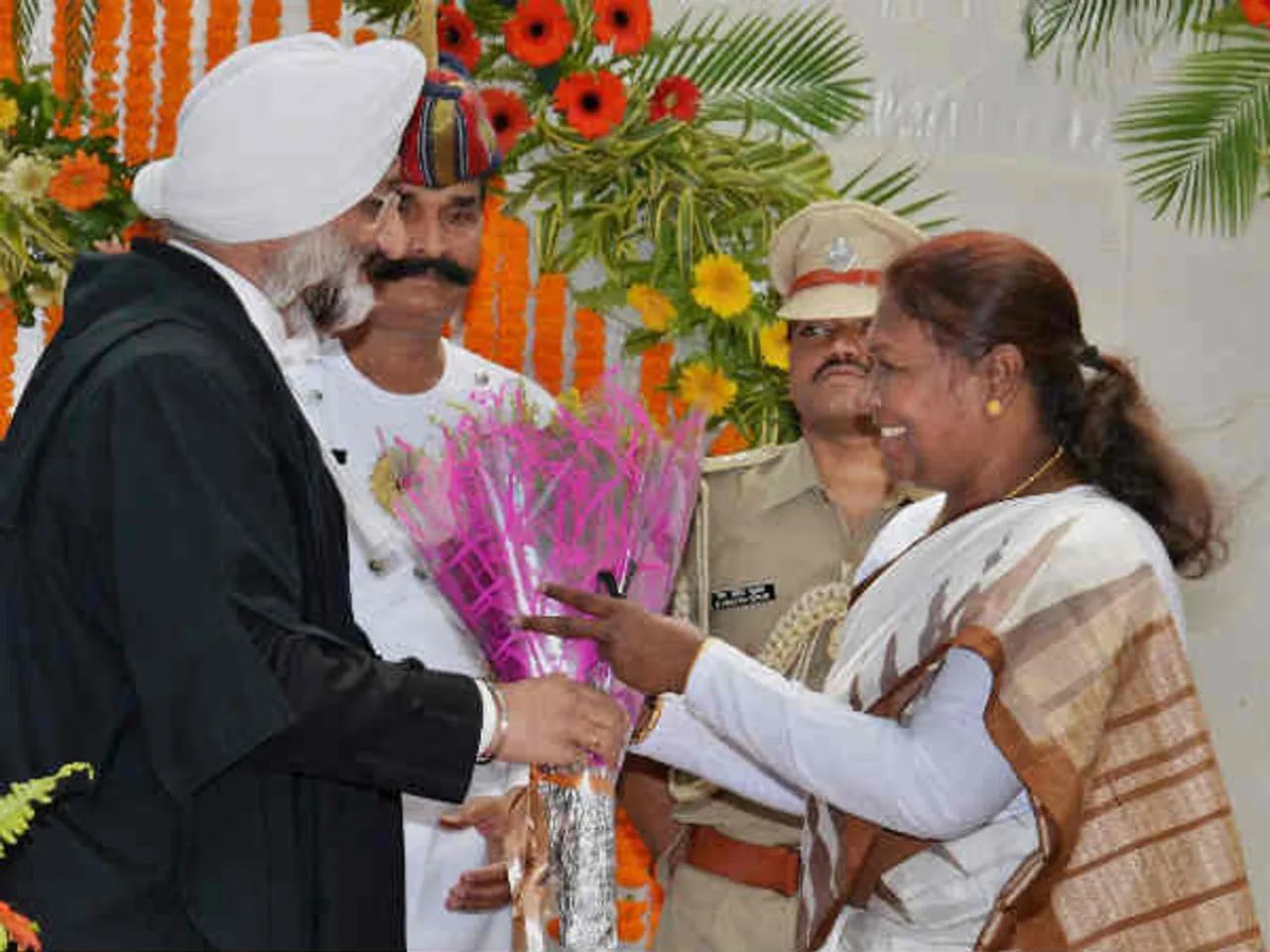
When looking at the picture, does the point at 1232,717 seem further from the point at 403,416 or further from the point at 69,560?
the point at 69,560

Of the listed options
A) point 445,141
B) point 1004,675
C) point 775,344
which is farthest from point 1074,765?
point 775,344

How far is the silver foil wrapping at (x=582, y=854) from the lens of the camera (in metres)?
2.74

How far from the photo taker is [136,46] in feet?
15.2

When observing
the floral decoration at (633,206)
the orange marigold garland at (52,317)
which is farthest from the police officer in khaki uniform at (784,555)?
the orange marigold garland at (52,317)

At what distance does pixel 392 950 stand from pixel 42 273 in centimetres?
211

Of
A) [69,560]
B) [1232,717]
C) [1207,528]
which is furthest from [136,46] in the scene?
[1232,717]

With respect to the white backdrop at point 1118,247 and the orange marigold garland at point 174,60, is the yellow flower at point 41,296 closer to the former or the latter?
the orange marigold garland at point 174,60

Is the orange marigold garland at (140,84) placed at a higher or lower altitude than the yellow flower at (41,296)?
higher

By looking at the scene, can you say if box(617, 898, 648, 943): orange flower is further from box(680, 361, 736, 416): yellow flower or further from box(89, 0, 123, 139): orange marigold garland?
box(89, 0, 123, 139): orange marigold garland

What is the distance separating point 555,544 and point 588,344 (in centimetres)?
204

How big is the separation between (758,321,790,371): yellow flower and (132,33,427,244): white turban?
1847 mm

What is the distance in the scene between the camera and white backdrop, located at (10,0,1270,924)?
5797 mm

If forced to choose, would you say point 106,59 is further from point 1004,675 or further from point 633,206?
point 1004,675

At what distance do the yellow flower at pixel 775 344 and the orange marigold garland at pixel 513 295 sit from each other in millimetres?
555
